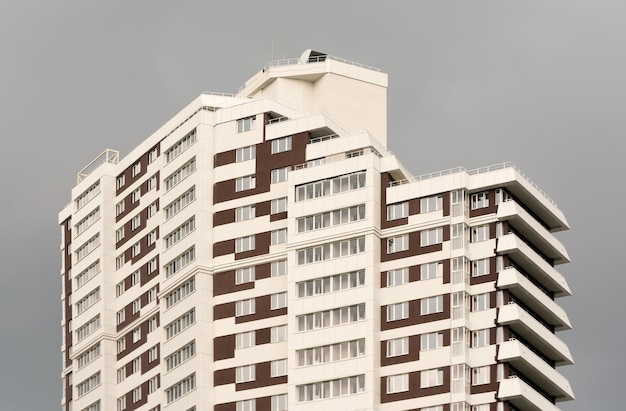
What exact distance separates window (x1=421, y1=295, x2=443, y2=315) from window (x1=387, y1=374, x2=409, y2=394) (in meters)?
6.45

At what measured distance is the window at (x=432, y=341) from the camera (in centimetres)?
19650

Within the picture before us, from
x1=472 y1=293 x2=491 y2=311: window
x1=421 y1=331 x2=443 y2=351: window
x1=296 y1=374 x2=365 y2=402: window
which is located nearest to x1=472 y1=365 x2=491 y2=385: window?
x1=421 y1=331 x2=443 y2=351: window

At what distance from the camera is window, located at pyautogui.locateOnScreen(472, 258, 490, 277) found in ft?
654

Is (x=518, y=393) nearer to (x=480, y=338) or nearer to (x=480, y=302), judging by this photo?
(x=480, y=338)

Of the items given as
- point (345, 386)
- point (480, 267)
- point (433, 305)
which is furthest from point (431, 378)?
point (480, 267)

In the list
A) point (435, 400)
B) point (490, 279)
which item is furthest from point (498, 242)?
point (435, 400)

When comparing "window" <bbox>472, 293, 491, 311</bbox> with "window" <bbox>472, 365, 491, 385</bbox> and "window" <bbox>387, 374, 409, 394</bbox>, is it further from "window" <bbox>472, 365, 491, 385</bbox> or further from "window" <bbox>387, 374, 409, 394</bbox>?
"window" <bbox>387, 374, 409, 394</bbox>

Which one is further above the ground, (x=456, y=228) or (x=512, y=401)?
(x=456, y=228)

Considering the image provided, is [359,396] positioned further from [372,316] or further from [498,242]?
[498,242]

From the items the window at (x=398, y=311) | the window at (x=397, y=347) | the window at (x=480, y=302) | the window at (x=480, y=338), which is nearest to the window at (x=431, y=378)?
the window at (x=397, y=347)

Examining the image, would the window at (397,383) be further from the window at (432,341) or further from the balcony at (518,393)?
the balcony at (518,393)

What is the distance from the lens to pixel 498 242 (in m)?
200

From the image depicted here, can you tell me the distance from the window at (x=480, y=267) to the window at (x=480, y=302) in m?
2.12

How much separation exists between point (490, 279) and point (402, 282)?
27.8ft
